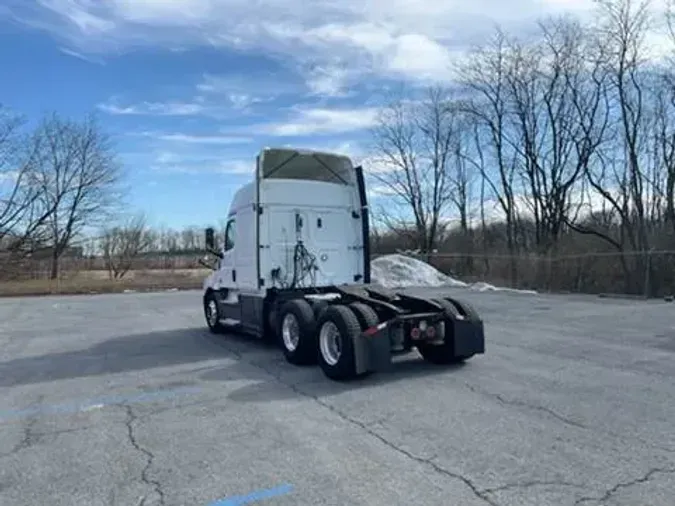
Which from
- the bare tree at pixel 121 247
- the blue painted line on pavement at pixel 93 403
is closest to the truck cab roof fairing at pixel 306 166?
the blue painted line on pavement at pixel 93 403

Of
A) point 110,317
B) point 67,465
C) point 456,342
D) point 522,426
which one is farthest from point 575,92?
point 67,465

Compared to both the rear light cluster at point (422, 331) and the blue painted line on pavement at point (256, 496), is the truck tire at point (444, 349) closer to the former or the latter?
the rear light cluster at point (422, 331)

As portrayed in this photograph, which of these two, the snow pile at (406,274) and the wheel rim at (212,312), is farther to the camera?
the snow pile at (406,274)

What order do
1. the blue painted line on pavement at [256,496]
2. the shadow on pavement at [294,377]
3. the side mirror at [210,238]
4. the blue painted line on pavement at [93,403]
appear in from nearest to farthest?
the blue painted line on pavement at [256,496] → the blue painted line on pavement at [93,403] → the shadow on pavement at [294,377] → the side mirror at [210,238]

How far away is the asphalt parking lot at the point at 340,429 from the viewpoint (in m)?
4.16

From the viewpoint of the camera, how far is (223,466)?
4.69 m

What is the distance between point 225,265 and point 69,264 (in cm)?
4113

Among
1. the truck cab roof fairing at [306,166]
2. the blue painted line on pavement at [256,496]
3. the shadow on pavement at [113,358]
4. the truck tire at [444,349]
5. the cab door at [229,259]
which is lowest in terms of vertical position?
the blue painted line on pavement at [256,496]

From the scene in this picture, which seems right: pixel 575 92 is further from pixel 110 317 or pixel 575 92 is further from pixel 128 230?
pixel 128 230

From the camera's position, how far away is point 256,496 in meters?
4.07

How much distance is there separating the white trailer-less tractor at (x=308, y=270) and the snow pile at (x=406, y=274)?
16043 mm

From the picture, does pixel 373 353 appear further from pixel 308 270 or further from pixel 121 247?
pixel 121 247

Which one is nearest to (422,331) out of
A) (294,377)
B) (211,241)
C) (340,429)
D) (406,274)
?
(294,377)

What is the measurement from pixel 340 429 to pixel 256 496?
1.66 meters
